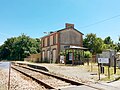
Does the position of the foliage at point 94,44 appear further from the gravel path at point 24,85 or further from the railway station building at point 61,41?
the gravel path at point 24,85

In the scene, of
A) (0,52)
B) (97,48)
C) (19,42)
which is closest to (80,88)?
Result: (97,48)

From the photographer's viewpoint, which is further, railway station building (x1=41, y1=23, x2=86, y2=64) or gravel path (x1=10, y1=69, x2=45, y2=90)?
railway station building (x1=41, y1=23, x2=86, y2=64)

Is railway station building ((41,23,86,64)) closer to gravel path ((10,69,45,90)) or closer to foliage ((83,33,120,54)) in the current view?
foliage ((83,33,120,54))

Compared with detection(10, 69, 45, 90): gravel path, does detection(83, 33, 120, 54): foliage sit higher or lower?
higher

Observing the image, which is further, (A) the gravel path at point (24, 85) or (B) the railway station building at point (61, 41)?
(B) the railway station building at point (61, 41)

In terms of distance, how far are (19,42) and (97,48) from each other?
2773 cm

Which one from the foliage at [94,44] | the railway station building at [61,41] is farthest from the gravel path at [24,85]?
the foliage at [94,44]

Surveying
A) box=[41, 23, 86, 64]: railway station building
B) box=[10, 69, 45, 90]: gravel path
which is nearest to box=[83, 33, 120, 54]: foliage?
box=[41, 23, 86, 64]: railway station building

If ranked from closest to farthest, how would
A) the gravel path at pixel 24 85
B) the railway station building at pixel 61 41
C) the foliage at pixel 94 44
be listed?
the gravel path at pixel 24 85
the railway station building at pixel 61 41
the foliage at pixel 94 44

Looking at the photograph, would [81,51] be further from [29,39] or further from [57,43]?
[29,39]

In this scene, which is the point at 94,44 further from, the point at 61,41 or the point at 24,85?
the point at 24,85

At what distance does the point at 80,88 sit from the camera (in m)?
9.23

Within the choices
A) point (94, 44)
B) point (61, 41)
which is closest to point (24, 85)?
point (61, 41)

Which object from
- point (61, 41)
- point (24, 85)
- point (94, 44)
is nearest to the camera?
point (24, 85)
